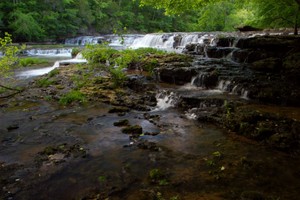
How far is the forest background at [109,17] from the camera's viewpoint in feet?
51.4

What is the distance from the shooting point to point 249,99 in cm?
885

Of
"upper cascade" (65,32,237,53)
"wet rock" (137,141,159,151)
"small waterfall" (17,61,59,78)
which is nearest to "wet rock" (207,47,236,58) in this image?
"upper cascade" (65,32,237,53)

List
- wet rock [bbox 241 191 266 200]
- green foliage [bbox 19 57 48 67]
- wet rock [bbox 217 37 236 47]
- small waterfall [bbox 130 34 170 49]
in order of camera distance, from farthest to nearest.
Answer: small waterfall [bbox 130 34 170 49] < green foliage [bbox 19 57 48 67] < wet rock [bbox 217 37 236 47] < wet rock [bbox 241 191 266 200]

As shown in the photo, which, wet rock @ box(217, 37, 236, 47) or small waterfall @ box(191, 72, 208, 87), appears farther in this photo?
wet rock @ box(217, 37, 236, 47)

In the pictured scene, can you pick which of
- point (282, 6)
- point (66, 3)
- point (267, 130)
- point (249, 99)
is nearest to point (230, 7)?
point (66, 3)

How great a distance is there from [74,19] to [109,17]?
10029 mm

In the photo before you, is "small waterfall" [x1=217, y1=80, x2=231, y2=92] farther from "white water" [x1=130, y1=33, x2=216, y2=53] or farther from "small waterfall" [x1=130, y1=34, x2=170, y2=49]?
"small waterfall" [x1=130, y1=34, x2=170, y2=49]

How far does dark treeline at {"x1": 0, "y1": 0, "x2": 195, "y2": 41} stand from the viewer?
31422 mm

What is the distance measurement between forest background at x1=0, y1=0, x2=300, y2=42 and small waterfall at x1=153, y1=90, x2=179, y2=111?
8.48 meters

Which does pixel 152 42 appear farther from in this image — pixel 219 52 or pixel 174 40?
pixel 219 52

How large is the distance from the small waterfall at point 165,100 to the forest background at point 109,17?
27.8ft

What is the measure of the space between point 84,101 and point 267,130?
19.1 feet

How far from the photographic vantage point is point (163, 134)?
6789 mm

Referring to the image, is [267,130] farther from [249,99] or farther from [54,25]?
[54,25]
